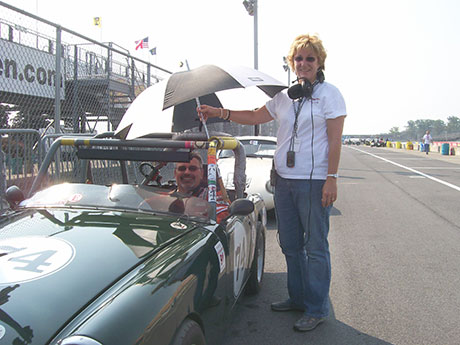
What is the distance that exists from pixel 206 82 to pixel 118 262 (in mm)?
1488

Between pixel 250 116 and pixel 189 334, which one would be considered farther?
pixel 250 116

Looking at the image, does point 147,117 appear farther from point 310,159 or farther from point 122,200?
point 310,159

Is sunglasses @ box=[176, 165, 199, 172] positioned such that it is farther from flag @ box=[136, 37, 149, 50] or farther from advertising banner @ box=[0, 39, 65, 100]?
flag @ box=[136, 37, 149, 50]

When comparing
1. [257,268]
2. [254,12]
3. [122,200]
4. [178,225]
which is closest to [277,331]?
[257,268]

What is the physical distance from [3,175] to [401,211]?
6782 mm

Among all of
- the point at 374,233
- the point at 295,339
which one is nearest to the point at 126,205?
the point at 295,339

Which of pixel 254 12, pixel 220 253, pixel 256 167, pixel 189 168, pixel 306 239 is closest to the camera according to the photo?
pixel 220 253

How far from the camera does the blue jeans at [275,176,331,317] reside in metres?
2.98

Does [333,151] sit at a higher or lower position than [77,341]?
higher

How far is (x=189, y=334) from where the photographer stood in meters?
1.69

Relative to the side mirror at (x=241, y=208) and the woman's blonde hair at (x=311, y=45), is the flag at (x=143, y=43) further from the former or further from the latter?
the side mirror at (x=241, y=208)

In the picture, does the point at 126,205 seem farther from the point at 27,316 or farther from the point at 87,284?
the point at 27,316

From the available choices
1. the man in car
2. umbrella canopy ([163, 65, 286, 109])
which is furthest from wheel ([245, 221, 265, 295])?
umbrella canopy ([163, 65, 286, 109])

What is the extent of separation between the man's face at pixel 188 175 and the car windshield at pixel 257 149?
4.17 m
